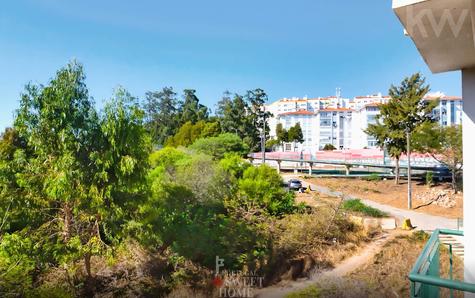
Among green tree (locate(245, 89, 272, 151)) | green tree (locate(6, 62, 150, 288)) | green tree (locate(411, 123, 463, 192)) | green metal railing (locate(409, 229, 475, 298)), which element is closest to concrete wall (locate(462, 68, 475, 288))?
green metal railing (locate(409, 229, 475, 298))

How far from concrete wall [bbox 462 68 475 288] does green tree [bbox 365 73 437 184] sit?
50.4 ft

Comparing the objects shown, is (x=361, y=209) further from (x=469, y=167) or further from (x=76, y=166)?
(x=469, y=167)

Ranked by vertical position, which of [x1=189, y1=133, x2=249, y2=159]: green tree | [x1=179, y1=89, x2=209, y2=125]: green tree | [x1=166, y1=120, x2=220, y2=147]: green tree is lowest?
[x1=189, y1=133, x2=249, y2=159]: green tree

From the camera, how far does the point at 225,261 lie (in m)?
7.34

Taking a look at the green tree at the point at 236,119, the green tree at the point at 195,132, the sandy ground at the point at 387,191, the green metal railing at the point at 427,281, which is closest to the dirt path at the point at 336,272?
the green metal railing at the point at 427,281

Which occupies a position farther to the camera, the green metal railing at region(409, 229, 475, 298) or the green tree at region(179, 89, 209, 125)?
the green tree at region(179, 89, 209, 125)

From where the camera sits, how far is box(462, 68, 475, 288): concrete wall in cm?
216

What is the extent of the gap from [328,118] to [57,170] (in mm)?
40886

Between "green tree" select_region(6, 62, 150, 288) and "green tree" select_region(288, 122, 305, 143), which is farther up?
"green tree" select_region(288, 122, 305, 143)

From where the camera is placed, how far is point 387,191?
16688 millimetres

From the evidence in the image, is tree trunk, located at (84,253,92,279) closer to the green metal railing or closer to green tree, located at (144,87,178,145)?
the green metal railing

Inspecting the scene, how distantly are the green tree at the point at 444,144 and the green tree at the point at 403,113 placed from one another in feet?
3.15

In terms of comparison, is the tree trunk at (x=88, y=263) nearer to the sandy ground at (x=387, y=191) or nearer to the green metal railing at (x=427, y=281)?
the green metal railing at (x=427, y=281)

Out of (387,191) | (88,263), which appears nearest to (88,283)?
(88,263)
